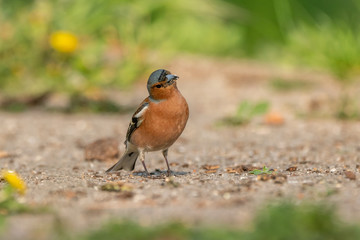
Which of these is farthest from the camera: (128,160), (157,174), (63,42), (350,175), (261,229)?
(63,42)

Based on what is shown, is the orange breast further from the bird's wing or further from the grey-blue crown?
the grey-blue crown

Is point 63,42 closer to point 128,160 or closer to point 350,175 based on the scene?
point 128,160

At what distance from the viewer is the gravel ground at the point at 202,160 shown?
11.2 ft

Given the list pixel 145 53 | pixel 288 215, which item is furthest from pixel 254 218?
pixel 145 53

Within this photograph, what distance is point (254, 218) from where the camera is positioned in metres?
3.04

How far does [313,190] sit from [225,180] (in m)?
0.75

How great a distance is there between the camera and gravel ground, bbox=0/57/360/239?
3.42 meters

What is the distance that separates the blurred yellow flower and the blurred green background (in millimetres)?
13

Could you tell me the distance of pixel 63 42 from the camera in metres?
8.34

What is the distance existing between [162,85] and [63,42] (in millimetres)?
3819

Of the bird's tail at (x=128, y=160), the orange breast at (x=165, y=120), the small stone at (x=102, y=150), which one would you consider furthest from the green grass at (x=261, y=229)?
the small stone at (x=102, y=150)

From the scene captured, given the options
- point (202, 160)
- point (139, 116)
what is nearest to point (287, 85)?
point (202, 160)

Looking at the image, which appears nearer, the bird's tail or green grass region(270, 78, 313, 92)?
the bird's tail

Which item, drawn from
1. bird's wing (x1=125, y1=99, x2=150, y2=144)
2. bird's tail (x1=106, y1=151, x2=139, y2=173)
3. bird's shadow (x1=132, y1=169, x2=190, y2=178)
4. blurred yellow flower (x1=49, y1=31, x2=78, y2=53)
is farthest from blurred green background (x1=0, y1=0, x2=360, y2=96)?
bird's wing (x1=125, y1=99, x2=150, y2=144)
